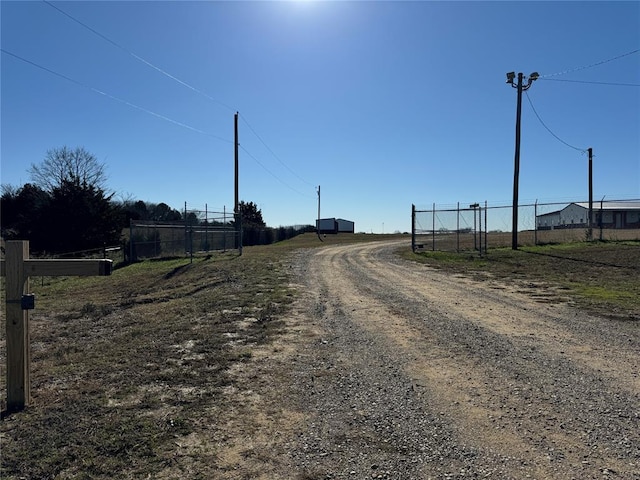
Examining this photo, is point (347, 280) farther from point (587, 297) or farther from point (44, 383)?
point (44, 383)

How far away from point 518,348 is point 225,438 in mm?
3676

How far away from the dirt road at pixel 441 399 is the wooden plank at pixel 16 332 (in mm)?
1825

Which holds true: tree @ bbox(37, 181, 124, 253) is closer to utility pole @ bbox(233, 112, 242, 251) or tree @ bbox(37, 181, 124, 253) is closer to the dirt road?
utility pole @ bbox(233, 112, 242, 251)

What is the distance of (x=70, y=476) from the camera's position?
2.85 m

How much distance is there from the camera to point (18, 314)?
3.97 m

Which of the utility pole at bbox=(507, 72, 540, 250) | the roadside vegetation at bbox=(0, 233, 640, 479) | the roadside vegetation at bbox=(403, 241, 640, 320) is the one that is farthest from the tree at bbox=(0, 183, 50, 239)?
the utility pole at bbox=(507, 72, 540, 250)

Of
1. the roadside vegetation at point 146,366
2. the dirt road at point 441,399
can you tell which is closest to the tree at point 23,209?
the roadside vegetation at point 146,366

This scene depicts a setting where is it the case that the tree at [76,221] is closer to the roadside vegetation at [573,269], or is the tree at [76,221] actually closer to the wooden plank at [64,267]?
the roadside vegetation at [573,269]

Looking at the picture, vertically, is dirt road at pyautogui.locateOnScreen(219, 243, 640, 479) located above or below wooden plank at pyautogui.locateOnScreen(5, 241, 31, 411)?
below

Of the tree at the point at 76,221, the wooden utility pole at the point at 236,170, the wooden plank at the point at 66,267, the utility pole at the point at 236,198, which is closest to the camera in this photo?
the wooden plank at the point at 66,267

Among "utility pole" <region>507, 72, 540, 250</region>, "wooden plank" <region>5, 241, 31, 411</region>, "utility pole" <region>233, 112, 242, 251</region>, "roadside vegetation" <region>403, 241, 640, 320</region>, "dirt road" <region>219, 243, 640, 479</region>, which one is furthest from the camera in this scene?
"utility pole" <region>233, 112, 242, 251</region>

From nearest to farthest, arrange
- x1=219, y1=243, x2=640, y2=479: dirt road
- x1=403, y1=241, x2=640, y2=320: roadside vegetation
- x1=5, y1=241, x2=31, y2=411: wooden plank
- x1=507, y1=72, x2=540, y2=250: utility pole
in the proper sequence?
x1=219, y1=243, x2=640, y2=479: dirt road
x1=5, y1=241, x2=31, y2=411: wooden plank
x1=403, y1=241, x2=640, y2=320: roadside vegetation
x1=507, y1=72, x2=540, y2=250: utility pole

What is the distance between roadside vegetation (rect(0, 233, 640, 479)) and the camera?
122 inches

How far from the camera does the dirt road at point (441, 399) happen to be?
2.97 meters
